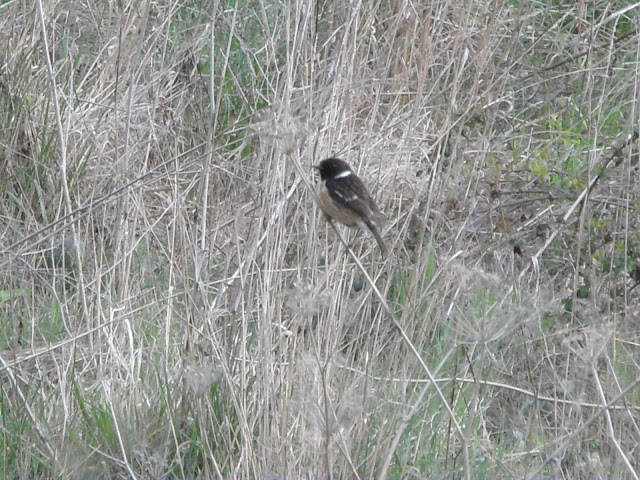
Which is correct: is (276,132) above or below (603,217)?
above

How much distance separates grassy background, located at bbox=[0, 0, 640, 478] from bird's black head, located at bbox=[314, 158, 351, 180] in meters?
0.13

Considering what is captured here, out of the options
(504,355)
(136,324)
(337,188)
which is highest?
(337,188)

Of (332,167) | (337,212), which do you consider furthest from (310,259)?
(332,167)

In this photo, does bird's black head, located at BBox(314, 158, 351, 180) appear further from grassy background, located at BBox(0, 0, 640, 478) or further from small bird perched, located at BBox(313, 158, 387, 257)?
grassy background, located at BBox(0, 0, 640, 478)

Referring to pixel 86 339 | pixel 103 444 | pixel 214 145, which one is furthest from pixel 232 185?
pixel 103 444

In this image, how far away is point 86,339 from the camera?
3.71 m

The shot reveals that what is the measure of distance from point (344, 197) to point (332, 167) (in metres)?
0.11

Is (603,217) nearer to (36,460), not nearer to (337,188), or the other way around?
(337,188)

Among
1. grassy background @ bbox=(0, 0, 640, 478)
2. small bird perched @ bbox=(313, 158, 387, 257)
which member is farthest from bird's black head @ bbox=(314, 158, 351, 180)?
grassy background @ bbox=(0, 0, 640, 478)

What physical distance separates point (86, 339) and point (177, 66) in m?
2.32

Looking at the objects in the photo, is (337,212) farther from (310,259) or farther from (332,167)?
(310,259)

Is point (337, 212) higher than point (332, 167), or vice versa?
point (332, 167)

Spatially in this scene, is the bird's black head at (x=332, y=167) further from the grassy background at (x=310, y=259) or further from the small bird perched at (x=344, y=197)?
the grassy background at (x=310, y=259)

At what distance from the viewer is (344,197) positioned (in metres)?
3.72
